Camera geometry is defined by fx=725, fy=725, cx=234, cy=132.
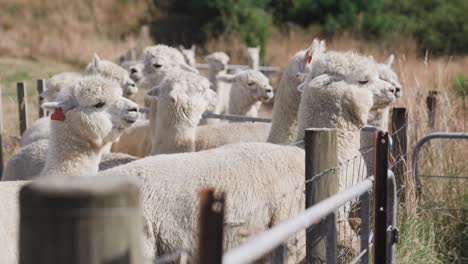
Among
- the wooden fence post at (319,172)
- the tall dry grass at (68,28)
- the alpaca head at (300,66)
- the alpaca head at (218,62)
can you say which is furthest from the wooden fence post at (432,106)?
the tall dry grass at (68,28)

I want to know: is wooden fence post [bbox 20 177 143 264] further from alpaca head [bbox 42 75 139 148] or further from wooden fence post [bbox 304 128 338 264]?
alpaca head [bbox 42 75 139 148]

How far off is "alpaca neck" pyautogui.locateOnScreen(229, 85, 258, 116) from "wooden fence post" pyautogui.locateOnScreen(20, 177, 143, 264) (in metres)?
8.17

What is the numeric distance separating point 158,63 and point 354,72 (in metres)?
4.08

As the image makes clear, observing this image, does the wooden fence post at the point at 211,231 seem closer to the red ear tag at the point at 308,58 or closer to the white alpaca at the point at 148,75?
the red ear tag at the point at 308,58

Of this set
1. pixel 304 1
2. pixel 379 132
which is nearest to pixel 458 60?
pixel 304 1

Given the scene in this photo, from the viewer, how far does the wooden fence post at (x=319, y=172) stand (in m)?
3.26

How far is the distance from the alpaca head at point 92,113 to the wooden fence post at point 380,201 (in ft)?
7.74

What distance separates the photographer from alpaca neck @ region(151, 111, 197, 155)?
19.9 feet

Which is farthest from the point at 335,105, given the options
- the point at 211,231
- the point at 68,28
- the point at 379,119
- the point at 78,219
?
the point at 68,28

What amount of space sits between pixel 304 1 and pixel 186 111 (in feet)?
76.7

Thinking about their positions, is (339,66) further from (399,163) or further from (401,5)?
(401,5)

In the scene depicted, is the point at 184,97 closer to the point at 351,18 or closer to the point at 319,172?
the point at 319,172

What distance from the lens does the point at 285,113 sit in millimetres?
6285

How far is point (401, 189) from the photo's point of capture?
5051mm
